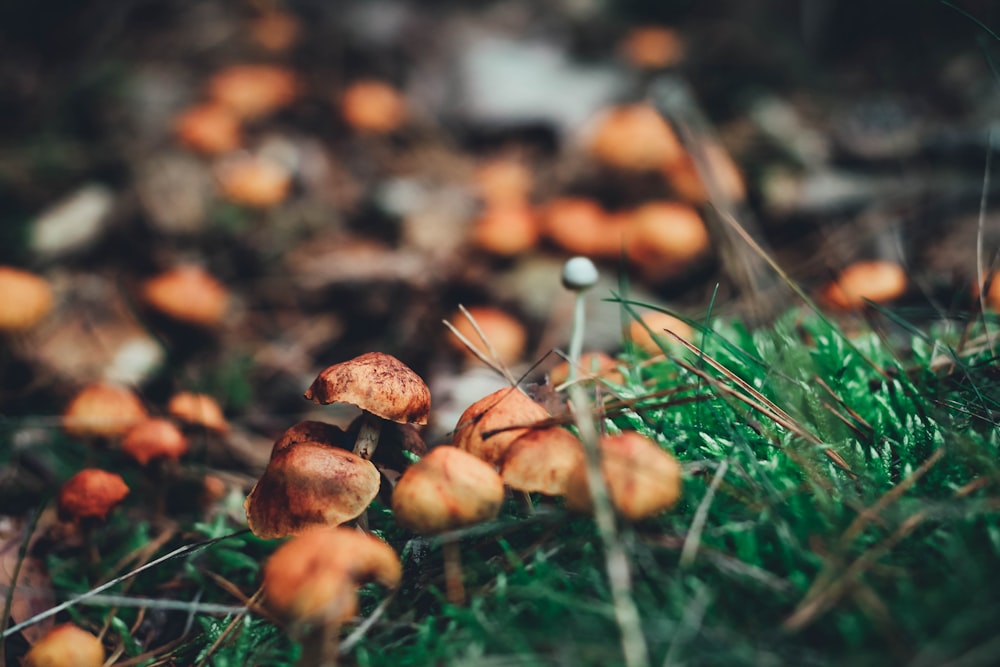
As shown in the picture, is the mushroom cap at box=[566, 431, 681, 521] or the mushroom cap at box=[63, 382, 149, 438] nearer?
the mushroom cap at box=[566, 431, 681, 521]

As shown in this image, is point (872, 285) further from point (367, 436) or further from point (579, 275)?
point (367, 436)

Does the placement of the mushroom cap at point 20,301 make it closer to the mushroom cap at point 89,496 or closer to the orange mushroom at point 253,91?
the mushroom cap at point 89,496

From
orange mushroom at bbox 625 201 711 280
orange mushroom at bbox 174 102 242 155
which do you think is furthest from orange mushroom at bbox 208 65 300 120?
orange mushroom at bbox 625 201 711 280

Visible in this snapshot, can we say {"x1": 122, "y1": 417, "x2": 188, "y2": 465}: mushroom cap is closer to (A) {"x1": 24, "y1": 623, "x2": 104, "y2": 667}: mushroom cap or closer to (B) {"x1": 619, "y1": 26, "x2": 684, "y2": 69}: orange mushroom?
(A) {"x1": 24, "y1": 623, "x2": 104, "y2": 667}: mushroom cap

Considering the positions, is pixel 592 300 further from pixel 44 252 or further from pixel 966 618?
pixel 44 252

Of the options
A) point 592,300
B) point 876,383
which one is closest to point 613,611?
point 876,383

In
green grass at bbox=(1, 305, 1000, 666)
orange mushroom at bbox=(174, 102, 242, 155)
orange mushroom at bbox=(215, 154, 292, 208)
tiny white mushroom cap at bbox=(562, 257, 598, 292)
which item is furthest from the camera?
orange mushroom at bbox=(174, 102, 242, 155)

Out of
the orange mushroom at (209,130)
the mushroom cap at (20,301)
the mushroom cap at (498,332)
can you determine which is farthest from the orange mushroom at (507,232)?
the mushroom cap at (20,301)
